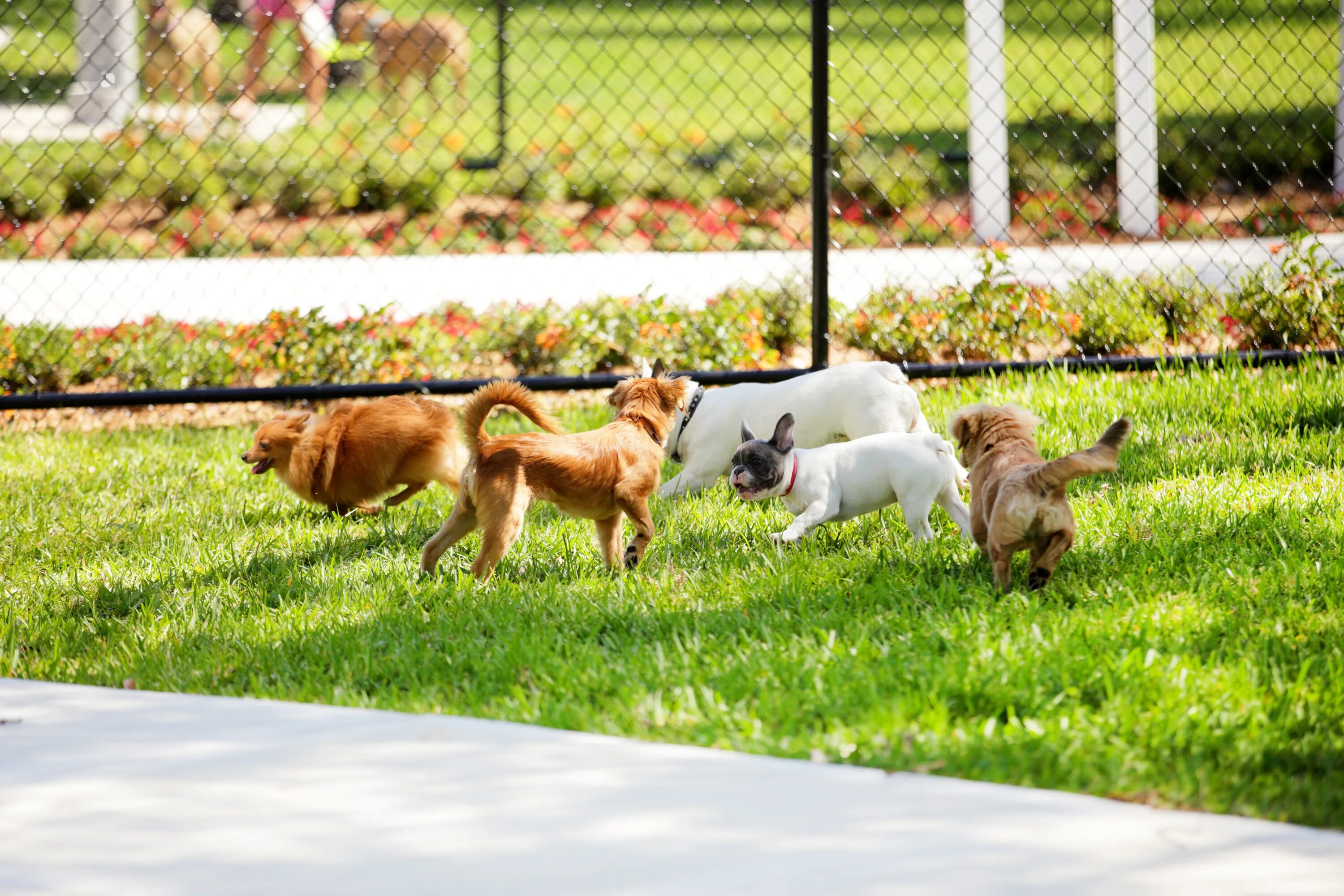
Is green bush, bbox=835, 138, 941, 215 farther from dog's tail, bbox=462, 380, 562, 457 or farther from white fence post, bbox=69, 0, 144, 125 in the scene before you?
dog's tail, bbox=462, 380, 562, 457

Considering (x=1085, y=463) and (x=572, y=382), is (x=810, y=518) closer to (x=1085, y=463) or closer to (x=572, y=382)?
(x=1085, y=463)

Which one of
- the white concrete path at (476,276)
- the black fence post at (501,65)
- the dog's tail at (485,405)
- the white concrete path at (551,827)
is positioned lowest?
the white concrete path at (551,827)

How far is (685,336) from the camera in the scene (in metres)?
7.05

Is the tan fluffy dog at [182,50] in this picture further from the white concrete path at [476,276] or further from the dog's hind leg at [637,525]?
the dog's hind leg at [637,525]

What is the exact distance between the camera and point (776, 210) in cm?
1173

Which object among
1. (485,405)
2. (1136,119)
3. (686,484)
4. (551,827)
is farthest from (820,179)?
(551,827)

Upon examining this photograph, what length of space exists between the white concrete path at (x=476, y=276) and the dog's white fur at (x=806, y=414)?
329cm

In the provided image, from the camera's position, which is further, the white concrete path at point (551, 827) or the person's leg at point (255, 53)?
the person's leg at point (255, 53)

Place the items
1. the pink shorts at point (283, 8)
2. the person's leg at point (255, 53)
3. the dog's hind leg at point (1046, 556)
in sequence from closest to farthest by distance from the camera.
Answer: the dog's hind leg at point (1046, 556) < the person's leg at point (255, 53) < the pink shorts at point (283, 8)

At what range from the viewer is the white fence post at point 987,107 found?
9.18m

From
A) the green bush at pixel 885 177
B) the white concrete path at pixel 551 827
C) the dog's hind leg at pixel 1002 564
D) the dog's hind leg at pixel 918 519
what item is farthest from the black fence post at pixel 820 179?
the green bush at pixel 885 177

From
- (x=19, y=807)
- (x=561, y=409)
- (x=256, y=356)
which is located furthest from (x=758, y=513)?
(x=256, y=356)

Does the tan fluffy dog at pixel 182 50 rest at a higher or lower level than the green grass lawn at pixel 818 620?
higher

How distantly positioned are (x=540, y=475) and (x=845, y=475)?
3.40 ft
